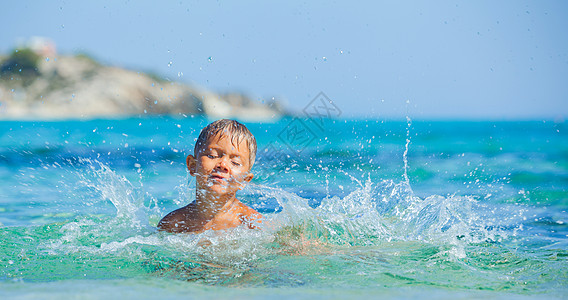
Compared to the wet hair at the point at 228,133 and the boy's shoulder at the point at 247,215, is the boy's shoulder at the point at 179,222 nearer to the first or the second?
the boy's shoulder at the point at 247,215

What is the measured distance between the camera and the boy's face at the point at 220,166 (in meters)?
3.59

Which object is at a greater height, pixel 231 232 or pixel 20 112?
pixel 20 112

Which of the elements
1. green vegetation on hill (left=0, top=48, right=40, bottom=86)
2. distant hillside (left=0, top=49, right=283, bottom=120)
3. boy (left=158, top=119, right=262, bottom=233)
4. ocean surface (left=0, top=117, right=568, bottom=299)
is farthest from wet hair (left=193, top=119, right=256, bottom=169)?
green vegetation on hill (left=0, top=48, right=40, bottom=86)

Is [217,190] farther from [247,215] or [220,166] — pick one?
[247,215]

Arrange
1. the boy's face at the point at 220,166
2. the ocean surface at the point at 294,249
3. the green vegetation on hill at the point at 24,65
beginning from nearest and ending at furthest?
the ocean surface at the point at 294,249 < the boy's face at the point at 220,166 < the green vegetation on hill at the point at 24,65

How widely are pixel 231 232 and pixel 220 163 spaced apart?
0.45m

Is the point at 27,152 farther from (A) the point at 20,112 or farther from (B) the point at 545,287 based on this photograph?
(A) the point at 20,112

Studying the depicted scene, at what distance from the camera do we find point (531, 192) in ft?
24.3

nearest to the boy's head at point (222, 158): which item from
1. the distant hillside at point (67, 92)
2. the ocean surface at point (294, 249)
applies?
the ocean surface at point (294, 249)

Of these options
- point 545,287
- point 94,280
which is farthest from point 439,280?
point 94,280

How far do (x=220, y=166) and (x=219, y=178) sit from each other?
8 cm

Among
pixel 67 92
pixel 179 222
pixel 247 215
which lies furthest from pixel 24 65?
pixel 247 215

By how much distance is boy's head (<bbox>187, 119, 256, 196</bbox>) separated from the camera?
3594 mm

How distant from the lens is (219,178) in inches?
141
